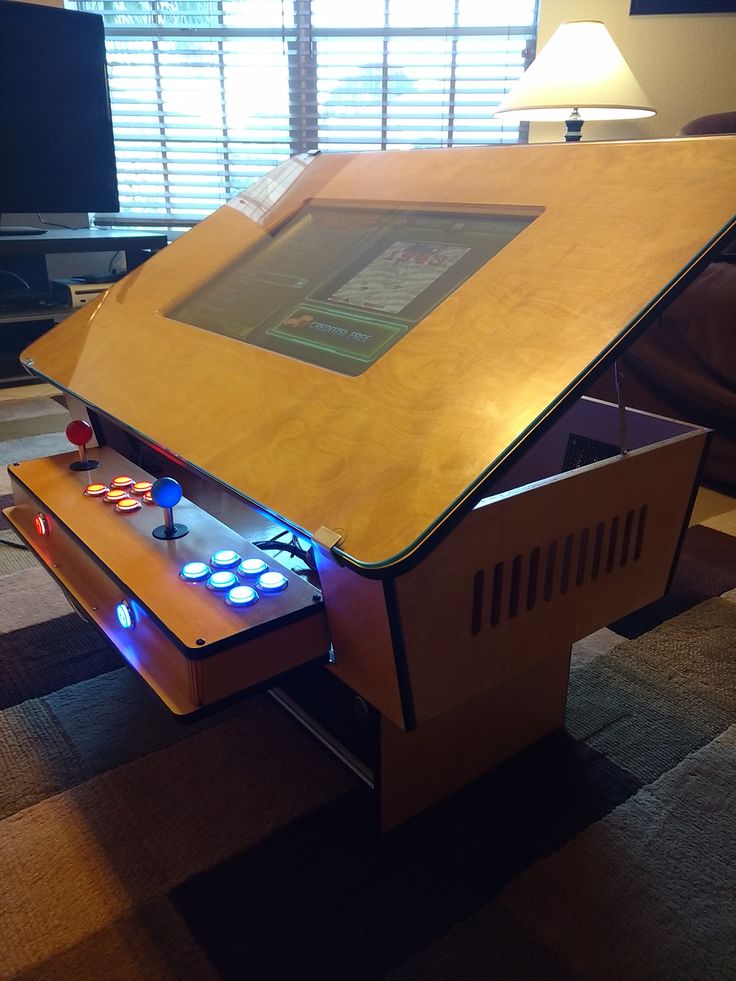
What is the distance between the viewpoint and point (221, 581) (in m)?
0.76

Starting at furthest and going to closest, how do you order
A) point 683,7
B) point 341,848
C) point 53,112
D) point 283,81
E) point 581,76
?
1. point 283,81
2. point 53,112
3. point 683,7
4. point 581,76
5. point 341,848

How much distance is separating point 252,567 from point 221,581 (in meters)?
0.04

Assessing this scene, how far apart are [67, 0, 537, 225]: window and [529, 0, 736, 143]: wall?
397 millimetres

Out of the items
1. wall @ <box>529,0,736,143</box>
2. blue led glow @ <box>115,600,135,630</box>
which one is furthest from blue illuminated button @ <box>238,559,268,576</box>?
wall @ <box>529,0,736,143</box>

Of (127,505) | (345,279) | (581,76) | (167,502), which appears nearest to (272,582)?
(167,502)

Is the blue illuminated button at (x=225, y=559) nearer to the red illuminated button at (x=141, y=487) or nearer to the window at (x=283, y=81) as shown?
the red illuminated button at (x=141, y=487)

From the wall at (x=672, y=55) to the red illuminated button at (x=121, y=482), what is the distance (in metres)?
2.16

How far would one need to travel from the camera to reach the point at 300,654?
0.74 m

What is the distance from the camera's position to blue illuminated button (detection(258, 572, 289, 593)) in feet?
2.48

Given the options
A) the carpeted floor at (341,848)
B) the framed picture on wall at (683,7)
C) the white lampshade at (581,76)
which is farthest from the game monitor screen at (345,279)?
the framed picture on wall at (683,7)

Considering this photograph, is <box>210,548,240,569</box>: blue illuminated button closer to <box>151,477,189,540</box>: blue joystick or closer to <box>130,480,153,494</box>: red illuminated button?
<box>151,477,189,540</box>: blue joystick

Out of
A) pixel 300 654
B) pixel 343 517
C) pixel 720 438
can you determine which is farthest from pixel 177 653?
pixel 720 438

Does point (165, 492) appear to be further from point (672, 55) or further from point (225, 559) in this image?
point (672, 55)

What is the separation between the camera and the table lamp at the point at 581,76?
2.14 meters
